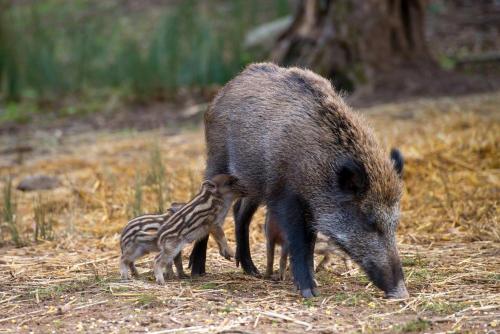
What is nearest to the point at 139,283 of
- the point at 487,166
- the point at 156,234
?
the point at 156,234

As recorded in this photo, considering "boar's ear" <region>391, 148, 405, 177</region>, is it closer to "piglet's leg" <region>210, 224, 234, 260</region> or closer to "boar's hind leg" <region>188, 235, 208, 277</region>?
"piglet's leg" <region>210, 224, 234, 260</region>

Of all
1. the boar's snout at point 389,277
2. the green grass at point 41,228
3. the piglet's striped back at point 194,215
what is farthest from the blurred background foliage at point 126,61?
the boar's snout at point 389,277

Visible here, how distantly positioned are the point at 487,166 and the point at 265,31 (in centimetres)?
844

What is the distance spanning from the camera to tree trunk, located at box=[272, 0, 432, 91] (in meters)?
14.0

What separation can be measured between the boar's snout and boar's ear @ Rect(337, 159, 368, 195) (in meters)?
0.49

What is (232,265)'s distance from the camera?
717 cm

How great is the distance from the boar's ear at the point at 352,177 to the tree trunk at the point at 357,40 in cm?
807

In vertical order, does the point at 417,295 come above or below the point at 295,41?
below

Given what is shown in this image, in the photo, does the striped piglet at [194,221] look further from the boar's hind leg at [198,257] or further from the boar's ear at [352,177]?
the boar's ear at [352,177]

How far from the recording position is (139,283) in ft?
20.1

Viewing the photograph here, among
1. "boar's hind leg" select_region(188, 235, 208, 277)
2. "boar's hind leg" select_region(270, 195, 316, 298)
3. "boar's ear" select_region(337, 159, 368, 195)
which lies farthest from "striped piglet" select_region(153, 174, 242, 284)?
"boar's ear" select_region(337, 159, 368, 195)

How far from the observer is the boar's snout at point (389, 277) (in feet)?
18.9

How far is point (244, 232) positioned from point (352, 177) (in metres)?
1.32

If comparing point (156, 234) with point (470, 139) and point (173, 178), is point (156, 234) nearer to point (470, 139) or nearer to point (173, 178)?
point (173, 178)
